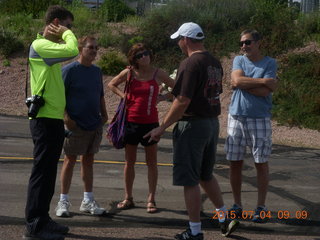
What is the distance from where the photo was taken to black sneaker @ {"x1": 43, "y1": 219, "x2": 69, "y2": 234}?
19.0 feet

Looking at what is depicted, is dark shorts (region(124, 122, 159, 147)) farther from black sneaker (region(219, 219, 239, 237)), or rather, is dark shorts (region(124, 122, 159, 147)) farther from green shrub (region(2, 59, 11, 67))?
green shrub (region(2, 59, 11, 67))

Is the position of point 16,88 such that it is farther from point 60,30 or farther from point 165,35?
point 60,30

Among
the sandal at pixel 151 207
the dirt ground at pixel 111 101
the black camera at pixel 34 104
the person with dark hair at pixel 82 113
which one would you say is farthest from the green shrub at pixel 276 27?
the black camera at pixel 34 104

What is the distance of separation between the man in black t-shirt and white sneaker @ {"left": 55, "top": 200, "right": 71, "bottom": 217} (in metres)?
1.37

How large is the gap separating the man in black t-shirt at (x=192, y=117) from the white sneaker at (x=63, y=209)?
137 cm

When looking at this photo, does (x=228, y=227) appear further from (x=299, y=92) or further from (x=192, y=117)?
(x=299, y=92)

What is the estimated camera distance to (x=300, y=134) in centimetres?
1456

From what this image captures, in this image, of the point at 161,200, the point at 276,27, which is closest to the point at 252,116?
the point at 161,200

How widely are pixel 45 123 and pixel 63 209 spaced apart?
1343 mm

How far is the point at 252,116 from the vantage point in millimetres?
6723

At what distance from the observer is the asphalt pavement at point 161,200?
6258 mm

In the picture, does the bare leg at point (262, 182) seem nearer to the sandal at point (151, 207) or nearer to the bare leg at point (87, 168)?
the sandal at point (151, 207)

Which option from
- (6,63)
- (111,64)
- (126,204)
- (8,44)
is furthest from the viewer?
(8,44)

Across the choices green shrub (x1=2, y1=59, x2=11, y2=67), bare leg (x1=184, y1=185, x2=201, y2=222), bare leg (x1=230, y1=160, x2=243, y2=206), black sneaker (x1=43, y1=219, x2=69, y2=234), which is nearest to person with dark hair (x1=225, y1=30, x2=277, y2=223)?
bare leg (x1=230, y1=160, x2=243, y2=206)
